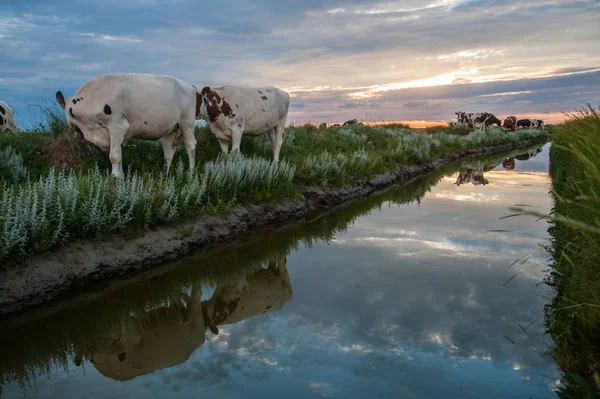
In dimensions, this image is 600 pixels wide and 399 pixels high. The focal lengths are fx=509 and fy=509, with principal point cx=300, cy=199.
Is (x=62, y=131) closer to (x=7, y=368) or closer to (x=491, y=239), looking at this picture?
(x=7, y=368)

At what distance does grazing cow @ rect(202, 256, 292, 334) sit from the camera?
544 centimetres

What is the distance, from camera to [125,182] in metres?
7.77

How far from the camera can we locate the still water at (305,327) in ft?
13.0

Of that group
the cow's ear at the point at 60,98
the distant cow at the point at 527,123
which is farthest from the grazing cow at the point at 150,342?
the distant cow at the point at 527,123

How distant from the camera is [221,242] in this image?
807 centimetres

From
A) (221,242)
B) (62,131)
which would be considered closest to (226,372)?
(221,242)

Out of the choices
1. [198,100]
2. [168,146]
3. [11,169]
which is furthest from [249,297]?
[198,100]

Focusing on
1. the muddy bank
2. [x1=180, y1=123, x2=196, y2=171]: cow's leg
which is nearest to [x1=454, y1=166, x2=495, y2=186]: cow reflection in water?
the muddy bank

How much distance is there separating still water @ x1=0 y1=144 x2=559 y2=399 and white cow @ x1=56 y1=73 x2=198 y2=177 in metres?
2.89

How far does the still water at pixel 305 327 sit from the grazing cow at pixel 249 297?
0.02m

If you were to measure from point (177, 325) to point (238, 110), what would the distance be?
759 cm

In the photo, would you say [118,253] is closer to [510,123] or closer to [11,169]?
[11,169]

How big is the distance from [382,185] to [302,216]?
4.91m

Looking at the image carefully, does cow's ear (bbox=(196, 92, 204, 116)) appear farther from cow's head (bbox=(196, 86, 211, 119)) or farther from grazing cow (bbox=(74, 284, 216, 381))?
grazing cow (bbox=(74, 284, 216, 381))
